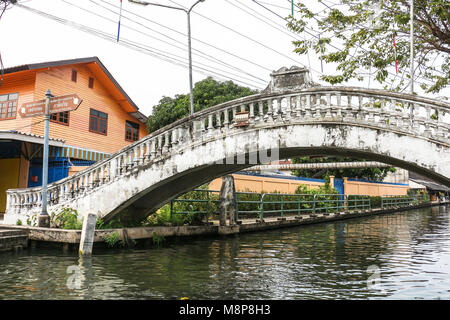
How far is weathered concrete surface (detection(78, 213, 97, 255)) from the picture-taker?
30.4ft

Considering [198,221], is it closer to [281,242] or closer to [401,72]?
[281,242]

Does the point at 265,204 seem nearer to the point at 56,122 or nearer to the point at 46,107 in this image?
the point at 56,122

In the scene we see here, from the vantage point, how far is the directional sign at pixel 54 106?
31.4 feet

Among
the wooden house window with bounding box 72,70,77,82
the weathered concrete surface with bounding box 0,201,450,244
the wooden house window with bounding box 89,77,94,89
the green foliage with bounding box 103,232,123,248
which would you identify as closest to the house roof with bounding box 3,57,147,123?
the wooden house window with bounding box 89,77,94,89

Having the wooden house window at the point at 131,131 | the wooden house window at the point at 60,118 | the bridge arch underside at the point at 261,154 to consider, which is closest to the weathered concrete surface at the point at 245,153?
the bridge arch underside at the point at 261,154

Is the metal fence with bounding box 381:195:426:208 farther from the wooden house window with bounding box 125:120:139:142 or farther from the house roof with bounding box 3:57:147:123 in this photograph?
the house roof with bounding box 3:57:147:123

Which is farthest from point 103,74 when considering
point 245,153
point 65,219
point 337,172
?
point 337,172

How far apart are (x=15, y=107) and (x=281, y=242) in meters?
13.5

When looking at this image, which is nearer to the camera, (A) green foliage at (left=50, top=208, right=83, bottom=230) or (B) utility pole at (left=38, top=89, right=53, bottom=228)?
(B) utility pole at (left=38, top=89, right=53, bottom=228)

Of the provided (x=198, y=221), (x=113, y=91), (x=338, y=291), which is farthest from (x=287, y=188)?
(x=338, y=291)

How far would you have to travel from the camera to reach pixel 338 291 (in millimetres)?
6078

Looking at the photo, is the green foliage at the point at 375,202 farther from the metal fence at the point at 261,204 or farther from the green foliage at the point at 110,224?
the green foliage at the point at 110,224

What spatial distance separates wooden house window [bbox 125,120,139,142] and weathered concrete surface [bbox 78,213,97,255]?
44.6ft

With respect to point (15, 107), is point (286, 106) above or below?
below
